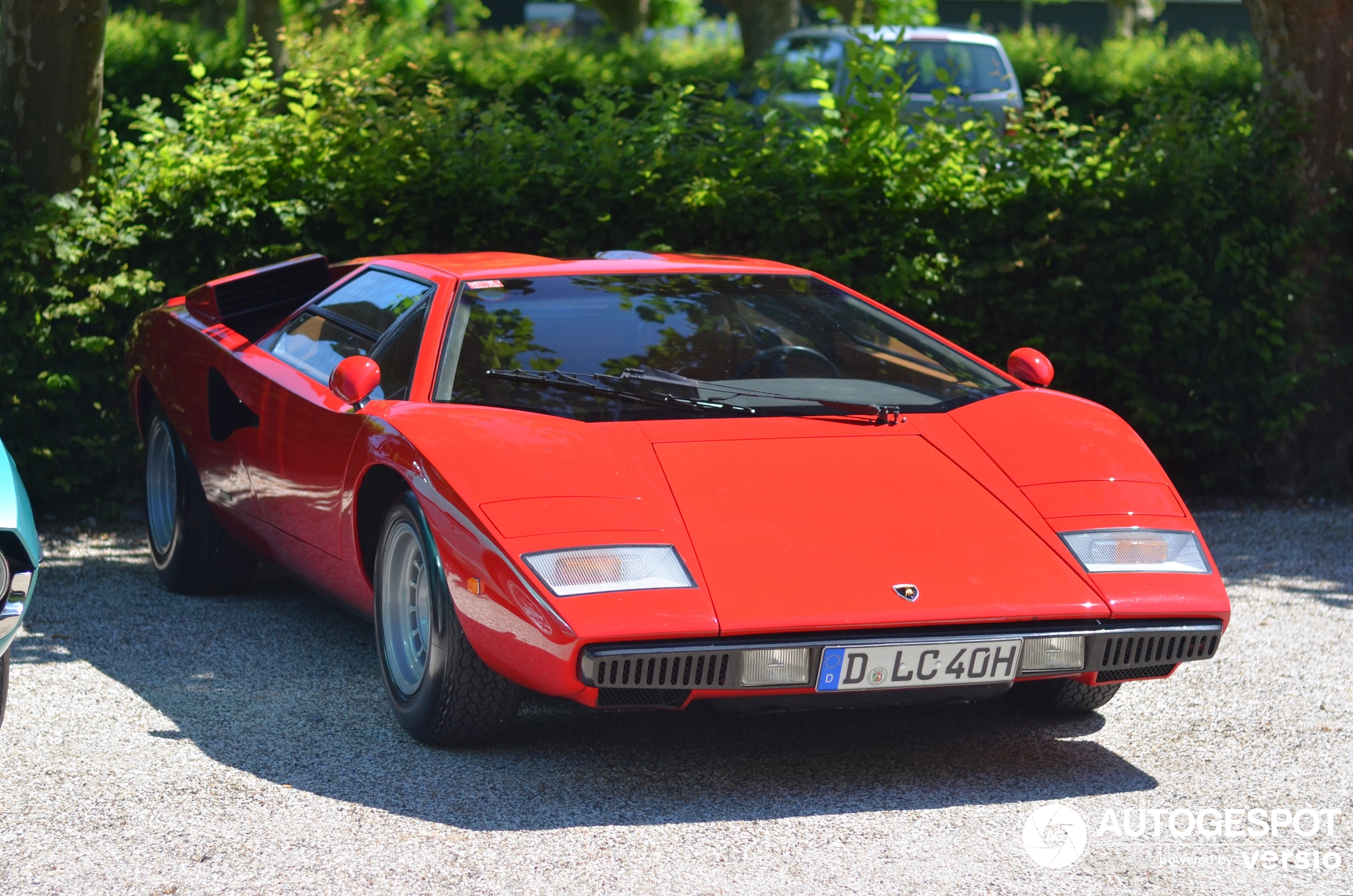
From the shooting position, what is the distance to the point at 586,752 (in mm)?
4344

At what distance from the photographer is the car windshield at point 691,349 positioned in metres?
4.62

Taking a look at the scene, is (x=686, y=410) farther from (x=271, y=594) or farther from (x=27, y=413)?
(x=27, y=413)

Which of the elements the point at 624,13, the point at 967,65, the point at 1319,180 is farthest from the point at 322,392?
the point at 624,13

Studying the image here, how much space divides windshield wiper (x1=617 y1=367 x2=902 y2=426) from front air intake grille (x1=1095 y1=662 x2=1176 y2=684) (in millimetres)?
944

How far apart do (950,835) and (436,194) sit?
486 centimetres

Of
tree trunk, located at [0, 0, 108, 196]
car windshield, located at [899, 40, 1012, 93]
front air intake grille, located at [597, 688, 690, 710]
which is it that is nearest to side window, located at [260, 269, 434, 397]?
front air intake grille, located at [597, 688, 690, 710]

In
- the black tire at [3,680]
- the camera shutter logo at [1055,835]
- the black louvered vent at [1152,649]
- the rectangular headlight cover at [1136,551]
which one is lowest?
the camera shutter logo at [1055,835]

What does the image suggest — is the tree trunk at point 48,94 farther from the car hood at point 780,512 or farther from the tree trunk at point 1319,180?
the tree trunk at point 1319,180

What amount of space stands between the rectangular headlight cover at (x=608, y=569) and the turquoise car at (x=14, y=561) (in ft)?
3.90

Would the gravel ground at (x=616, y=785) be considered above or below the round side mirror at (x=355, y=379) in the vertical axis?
below

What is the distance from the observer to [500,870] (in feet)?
11.5

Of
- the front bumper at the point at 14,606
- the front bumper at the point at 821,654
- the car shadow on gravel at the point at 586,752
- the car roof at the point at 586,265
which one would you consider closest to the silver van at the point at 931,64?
the car roof at the point at 586,265

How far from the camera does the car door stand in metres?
4.85

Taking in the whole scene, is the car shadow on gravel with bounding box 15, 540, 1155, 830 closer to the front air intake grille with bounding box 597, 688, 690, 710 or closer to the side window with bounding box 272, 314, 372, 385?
the front air intake grille with bounding box 597, 688, 690, 710
